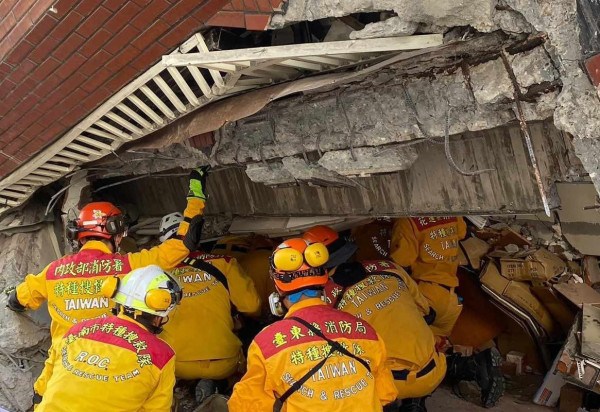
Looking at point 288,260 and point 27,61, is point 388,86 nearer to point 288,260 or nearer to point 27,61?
point 288,260

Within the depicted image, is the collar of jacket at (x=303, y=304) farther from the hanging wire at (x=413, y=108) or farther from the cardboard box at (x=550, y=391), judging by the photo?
the cardboard box at (x=550, y=391)

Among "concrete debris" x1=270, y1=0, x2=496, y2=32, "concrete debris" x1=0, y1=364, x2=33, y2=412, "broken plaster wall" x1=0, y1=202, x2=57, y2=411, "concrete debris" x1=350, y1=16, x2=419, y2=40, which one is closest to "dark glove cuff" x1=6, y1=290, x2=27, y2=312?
"broken plaster wall" x1=0, y1=202, x2=57, y2=411

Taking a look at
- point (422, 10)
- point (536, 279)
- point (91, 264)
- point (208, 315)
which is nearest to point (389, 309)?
point (208, 315)

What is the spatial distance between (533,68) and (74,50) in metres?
2.51

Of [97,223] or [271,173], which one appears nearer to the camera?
[271,173]

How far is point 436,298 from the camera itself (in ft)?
18.2

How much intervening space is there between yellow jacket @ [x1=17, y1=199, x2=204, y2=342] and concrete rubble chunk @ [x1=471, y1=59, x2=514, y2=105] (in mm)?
2749

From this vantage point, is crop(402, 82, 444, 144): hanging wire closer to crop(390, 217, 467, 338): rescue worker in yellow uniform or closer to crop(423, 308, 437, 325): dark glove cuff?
crop(390, 217, 467, 338): rescue worker in yellow uniform

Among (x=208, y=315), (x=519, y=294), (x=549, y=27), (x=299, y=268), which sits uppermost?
(x=549, y=27)

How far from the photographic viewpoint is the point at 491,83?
2648 millimetres

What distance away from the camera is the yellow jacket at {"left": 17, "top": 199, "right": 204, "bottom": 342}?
443cm

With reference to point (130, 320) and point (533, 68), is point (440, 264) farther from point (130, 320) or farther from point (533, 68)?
point (533, 68)

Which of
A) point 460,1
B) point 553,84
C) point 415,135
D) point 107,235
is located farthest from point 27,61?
point 553,84

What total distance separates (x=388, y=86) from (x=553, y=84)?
98 centimetres
